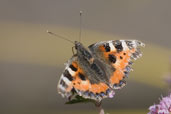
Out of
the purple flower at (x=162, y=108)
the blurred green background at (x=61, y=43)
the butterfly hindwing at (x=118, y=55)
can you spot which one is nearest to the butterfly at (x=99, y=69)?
the butterfly hindwing at (x=118, y=55)

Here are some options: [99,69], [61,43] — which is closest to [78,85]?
[99,69]

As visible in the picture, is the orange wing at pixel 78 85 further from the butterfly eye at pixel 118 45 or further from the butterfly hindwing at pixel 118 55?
the butterfly eye at pixel 118 45

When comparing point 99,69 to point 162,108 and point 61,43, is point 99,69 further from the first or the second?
point 61,43

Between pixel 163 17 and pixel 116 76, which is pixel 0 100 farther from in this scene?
pixel 116 76

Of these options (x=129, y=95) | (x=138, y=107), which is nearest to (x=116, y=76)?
(x=138, y=107)

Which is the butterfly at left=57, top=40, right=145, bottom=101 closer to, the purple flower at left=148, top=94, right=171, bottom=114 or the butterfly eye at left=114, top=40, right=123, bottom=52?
the butterfly eye at left=114, top=40, right=123, bottom=52

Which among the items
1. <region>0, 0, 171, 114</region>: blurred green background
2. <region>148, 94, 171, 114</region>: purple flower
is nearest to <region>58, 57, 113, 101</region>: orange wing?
<region>148, 94, 171, 114</region>: purple flower
